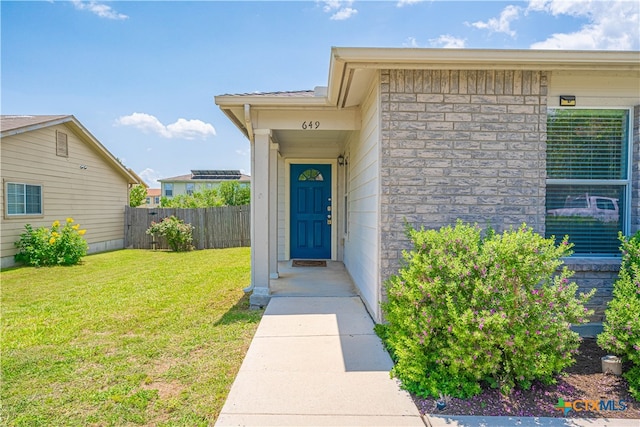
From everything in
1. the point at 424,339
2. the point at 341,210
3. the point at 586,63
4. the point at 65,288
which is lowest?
the point at 65,288

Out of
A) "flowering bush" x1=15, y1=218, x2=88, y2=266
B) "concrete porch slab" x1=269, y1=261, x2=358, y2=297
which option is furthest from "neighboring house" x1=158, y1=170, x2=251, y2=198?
"concrete porch slab" x1=269, y1=261, x2=358, y2=297

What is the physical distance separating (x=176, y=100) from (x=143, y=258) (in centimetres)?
617

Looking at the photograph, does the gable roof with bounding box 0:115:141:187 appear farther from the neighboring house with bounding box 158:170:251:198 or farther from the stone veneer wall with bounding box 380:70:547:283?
the neighboring house with bounding box 158:170:251:198

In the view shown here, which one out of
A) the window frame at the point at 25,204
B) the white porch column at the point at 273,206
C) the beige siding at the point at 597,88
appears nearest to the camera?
the beige siding at the point at 597,88

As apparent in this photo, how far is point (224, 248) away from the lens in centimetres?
1302

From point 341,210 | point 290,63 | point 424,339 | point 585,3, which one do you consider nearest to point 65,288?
point 341,210

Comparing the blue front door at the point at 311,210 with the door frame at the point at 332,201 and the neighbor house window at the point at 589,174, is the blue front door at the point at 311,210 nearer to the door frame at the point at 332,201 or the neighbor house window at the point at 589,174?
the door frame at the point at 332,201

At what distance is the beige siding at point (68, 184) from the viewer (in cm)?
907

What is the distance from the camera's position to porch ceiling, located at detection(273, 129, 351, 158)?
6.28 metres

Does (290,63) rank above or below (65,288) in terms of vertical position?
above

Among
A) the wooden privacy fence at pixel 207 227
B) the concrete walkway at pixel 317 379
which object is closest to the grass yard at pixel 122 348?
the concrete walkway at pixel 317 379

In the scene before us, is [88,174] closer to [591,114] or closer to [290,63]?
[290,63]

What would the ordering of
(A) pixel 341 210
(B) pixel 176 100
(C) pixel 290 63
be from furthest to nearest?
(B) pixel 176 100
(A) pixel 341 210
(C) pixel 290 63

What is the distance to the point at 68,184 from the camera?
1119 cm
